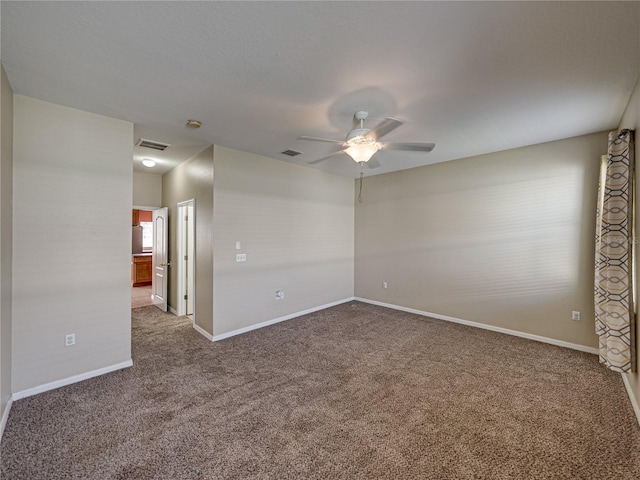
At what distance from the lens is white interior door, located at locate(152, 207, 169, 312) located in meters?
5.34

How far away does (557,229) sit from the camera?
374 centimetres

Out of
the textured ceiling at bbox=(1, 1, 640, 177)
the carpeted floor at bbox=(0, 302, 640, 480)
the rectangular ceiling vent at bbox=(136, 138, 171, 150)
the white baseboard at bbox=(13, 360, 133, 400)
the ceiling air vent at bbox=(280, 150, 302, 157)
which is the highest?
the ceiling air vent at bbox=(280, 150, 302, 157)

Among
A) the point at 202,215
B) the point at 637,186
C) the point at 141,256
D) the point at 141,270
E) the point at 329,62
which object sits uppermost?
the point at 329,62

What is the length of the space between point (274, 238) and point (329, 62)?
9.84 ft

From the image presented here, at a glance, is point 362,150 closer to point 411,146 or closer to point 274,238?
point 411,146

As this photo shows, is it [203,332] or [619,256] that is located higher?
[619,256]

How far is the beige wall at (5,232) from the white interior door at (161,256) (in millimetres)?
2897

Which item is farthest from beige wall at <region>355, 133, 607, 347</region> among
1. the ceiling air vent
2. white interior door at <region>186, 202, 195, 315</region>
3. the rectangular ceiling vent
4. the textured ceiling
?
the rectangular ceiling vent

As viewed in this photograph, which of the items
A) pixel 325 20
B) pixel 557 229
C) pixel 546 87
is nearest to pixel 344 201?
pixel 557 229

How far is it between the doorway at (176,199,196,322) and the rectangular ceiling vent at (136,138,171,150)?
42.6 inches

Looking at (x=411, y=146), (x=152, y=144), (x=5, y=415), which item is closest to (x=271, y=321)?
(x=5, y=415)

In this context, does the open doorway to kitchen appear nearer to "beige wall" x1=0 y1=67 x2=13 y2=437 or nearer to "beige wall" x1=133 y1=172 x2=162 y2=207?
"beige wall" x1=133 y1=172 x2=162 y2=207

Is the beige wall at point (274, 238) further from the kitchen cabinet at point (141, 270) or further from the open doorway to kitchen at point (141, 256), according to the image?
the kitchen cabinet at point (141, 270)

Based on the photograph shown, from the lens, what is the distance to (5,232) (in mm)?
2270
